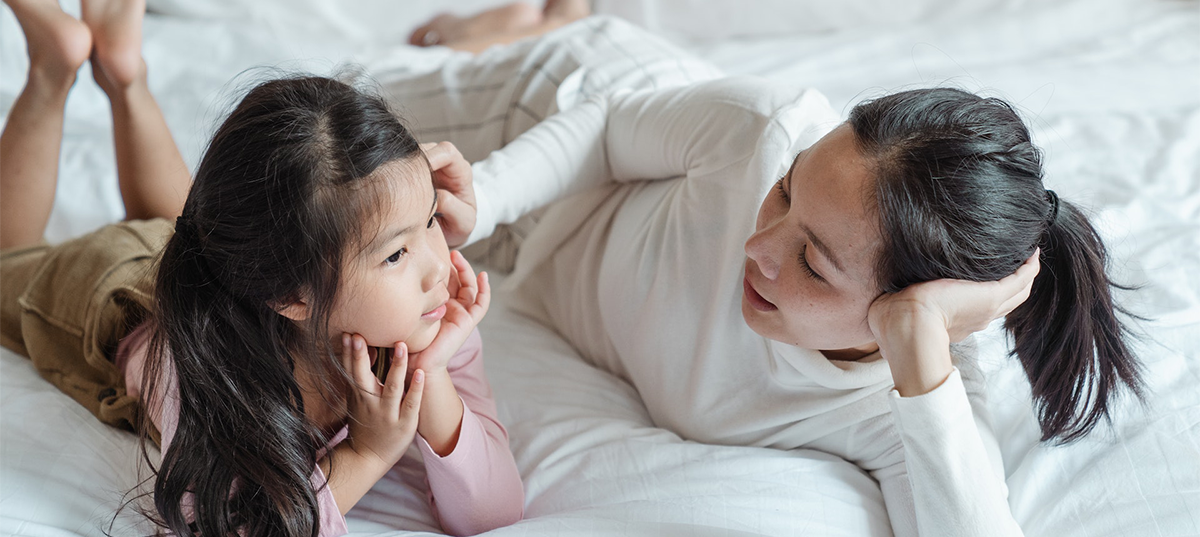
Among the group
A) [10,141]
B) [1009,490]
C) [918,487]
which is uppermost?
[10,141]

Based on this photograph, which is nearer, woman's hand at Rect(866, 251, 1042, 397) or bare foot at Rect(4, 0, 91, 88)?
woman's hand at Rect(866, 251, 1042, 397)

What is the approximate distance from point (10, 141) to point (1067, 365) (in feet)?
4.06

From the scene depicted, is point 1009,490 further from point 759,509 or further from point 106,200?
point 106,200

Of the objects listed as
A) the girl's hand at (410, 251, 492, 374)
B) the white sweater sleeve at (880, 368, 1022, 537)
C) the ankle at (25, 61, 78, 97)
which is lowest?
the white sweater sleeve at (880, 368, 1022, 537)

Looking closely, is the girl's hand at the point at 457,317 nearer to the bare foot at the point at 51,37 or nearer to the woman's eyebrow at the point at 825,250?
the woman's eyebrow at the point at 825,250

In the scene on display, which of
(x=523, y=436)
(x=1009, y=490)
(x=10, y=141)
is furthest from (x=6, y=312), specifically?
(x=1009, y=490)

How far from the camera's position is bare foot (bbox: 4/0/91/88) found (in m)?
1.00

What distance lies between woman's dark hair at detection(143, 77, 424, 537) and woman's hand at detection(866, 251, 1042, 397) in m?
0.42

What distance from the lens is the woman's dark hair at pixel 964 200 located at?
0.64m

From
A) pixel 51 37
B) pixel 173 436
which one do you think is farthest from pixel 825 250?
pixel 51 37

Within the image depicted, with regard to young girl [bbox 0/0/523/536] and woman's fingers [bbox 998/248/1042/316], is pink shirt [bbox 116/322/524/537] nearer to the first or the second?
young girl [bbox 0/0/523/536]

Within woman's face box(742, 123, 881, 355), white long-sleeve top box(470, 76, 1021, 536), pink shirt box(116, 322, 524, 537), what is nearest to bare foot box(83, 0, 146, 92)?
pink shirt box(116, 322, 524, 537)

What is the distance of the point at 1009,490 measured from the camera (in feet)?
2.78

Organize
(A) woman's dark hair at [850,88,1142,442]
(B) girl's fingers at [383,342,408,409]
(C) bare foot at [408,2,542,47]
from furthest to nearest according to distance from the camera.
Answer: (C) bare foot at [408,2,542,47], (B) girl's fingers at [383,342,408,409], (A) woman's dark hair at [850,88,1142,442]
